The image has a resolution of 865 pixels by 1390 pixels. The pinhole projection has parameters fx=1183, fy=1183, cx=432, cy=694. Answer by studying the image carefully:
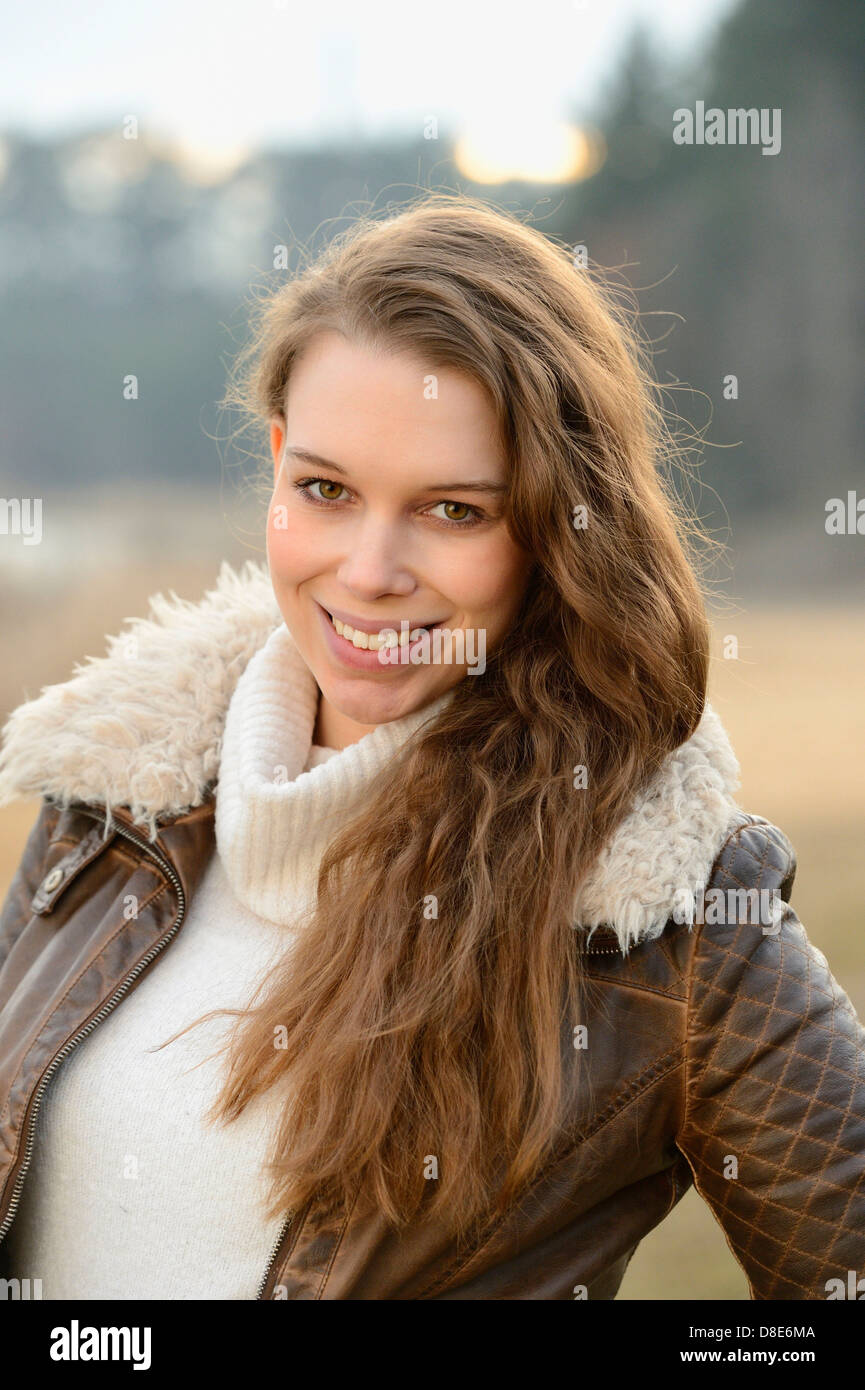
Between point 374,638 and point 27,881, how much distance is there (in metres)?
0.64

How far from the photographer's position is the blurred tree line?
377 inches

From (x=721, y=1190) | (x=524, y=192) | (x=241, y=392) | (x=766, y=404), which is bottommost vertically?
(x=721, y=1190)

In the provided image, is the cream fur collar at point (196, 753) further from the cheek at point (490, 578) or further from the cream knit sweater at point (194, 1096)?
the cheek at point (490, 578)

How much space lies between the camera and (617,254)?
10516 mm

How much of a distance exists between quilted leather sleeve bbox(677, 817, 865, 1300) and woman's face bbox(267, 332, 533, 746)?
0.44 meters

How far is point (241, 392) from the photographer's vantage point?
1.92 metres

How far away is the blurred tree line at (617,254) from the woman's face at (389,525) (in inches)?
304

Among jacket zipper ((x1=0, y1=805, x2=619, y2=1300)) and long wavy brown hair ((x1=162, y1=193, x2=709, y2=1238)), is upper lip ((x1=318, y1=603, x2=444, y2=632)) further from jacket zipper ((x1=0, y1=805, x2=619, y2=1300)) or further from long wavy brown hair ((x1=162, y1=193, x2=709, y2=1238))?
jacket zipper ((x1=0, y1=805, x2=619, y2=1300))

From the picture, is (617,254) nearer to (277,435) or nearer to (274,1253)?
(277,435)

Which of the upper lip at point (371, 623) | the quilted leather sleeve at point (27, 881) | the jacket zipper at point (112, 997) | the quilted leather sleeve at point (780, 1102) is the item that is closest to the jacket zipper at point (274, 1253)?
the jacket zipper at point (112, 997)

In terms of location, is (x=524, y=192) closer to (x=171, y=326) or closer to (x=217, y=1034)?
(x=171, y=326)
